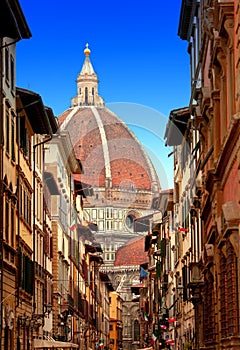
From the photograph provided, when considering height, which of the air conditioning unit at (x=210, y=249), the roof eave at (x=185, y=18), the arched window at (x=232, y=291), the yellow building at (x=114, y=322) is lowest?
the arched window at (x=232, y=291)

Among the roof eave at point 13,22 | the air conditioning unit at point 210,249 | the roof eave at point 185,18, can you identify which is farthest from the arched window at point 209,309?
the roof eave at point 185,18

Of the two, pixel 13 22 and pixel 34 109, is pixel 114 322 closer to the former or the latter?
pixel 34 109

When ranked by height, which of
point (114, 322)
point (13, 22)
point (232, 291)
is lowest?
point (232, 291)

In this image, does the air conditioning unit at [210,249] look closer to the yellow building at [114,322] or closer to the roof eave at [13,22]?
the roof eave at [13,22]

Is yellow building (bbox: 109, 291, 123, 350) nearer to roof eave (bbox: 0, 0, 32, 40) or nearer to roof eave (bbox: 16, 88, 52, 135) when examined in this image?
roof eave (bbox: 16, 88, 52, 135)

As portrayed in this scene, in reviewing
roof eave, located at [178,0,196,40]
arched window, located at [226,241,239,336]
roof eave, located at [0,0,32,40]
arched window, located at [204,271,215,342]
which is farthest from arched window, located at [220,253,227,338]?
roof eave, located at [178,0,196,40]

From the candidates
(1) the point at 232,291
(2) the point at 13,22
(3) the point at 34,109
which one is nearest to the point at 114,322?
(3) the point at 34,109

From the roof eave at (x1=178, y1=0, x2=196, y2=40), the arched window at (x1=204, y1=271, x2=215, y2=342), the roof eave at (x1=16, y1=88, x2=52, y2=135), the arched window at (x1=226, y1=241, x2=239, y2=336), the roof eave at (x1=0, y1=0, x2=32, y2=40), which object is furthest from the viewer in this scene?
the roof eave at (x1=16, y1=88, x2=52, y2=135)

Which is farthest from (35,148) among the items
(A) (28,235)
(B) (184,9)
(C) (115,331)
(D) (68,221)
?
(C) (115,331)

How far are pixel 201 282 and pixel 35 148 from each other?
16723 mm

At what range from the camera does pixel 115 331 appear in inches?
7185

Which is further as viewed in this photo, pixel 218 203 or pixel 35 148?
pixel 35 148

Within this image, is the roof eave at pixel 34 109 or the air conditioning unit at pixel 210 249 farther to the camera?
the roof eave at pixel 34 109

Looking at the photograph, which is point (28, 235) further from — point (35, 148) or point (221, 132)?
point (221, 132)
